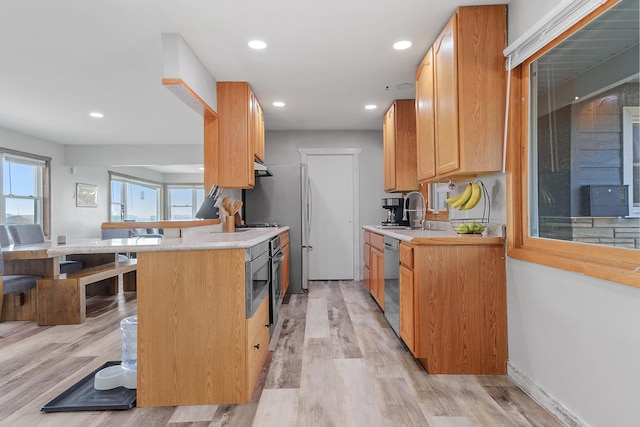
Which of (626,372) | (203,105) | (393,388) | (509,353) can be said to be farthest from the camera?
(203,105)

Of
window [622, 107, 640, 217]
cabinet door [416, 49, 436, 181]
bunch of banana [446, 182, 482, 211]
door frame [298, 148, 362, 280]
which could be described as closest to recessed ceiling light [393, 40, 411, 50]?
cabinet door [416, 49, 436, 181]

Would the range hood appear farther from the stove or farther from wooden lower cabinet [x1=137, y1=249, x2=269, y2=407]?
wooden lower cabinet [x1=137, y1=249, x2=269, y2=407]

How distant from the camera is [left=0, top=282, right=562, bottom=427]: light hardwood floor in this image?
1791 mm

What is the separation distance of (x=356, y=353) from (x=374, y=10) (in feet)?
7.54

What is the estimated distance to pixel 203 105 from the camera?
3051mm

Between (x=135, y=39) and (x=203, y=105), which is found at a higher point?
(x=135, y=39)

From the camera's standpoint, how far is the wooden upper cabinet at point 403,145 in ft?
13.6

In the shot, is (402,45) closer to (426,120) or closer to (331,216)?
(426,120)

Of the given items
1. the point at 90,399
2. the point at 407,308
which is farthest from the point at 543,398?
the point at 90,399

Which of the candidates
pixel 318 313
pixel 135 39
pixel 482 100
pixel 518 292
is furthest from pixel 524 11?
pixel 318 313

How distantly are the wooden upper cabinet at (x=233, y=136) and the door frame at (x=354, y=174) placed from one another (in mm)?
2027

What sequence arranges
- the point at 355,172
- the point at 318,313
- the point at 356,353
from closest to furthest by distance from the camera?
the point at 356,353 → the point at 318,313 → the point at 355,172

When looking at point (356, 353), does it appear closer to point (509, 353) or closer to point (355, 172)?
point (509, 353)

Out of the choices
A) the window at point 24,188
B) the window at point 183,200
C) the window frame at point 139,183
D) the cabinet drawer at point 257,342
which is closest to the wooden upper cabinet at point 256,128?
the cabinet drawer at point 257,342
